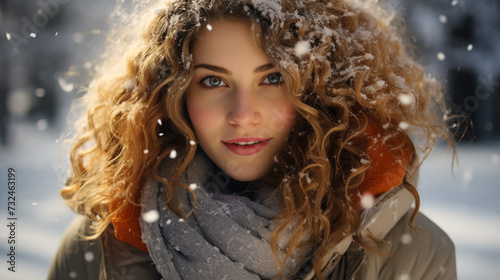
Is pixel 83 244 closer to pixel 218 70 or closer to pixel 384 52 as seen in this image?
pixel 218 70

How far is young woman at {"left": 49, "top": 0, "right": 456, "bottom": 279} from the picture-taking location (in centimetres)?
188

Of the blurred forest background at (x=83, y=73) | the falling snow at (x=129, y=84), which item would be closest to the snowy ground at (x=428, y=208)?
the blurred forest background at (x=83, y=73)

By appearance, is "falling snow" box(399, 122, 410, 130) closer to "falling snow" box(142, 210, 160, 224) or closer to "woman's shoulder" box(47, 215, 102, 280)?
"falling snow" box(142, 210, 160, 224)

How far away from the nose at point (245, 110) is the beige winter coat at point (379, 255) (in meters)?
0.59

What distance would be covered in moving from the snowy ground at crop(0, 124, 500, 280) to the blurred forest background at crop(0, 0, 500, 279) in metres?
0.02

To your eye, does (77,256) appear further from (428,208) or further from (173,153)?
(428,208)

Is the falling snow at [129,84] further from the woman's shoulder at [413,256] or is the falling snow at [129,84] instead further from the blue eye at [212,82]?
the woman's shoulder at [413,256]

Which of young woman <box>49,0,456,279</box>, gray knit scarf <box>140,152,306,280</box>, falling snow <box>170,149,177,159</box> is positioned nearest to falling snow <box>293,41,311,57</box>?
young woman <box>49,0,456,279</box>

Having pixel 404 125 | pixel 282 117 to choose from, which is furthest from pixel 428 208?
pixel 282 117

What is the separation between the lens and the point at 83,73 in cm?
529

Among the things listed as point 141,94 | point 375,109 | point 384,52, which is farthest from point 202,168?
point 384,52

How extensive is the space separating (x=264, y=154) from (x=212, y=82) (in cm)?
39

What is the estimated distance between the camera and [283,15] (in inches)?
73.7

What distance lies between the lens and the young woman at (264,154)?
6.16 ft
